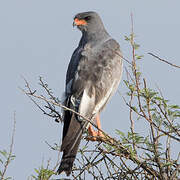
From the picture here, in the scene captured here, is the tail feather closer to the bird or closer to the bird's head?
the bird

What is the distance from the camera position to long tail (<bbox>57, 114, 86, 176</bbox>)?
511cm

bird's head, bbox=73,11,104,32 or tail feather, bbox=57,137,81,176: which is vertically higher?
bird's head, bbox=73,11,104,32

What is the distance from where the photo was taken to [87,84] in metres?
6.07

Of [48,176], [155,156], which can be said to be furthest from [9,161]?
[155,156]

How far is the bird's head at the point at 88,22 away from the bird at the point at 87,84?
0.02 meters

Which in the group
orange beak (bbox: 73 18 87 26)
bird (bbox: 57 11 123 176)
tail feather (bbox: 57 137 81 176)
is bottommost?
tail feather (bbox: 57 137 81 176)

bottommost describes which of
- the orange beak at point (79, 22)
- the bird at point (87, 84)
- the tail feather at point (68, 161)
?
the tail feather at point (68, 161)

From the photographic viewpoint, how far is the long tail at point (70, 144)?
5.11 meters

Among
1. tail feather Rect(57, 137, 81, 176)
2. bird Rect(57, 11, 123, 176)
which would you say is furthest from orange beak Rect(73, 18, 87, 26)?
tail feather Rect(57, 137, 81, 176)

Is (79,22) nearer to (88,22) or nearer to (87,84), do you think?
(88,22)

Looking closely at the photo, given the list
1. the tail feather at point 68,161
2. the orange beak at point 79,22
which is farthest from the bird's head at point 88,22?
the tail feather at point 68,161

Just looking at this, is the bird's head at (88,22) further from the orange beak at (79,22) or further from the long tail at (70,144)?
the long tail at (70,144)

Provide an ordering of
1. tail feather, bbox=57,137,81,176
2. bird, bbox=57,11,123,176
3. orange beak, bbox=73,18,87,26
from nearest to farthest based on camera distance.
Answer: tail feather, bbox=57,137,81,176 < bird, bbox=57,11,123,176 < orange beak, bbox=73,18,87,26

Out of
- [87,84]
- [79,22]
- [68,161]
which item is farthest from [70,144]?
[79,22]
